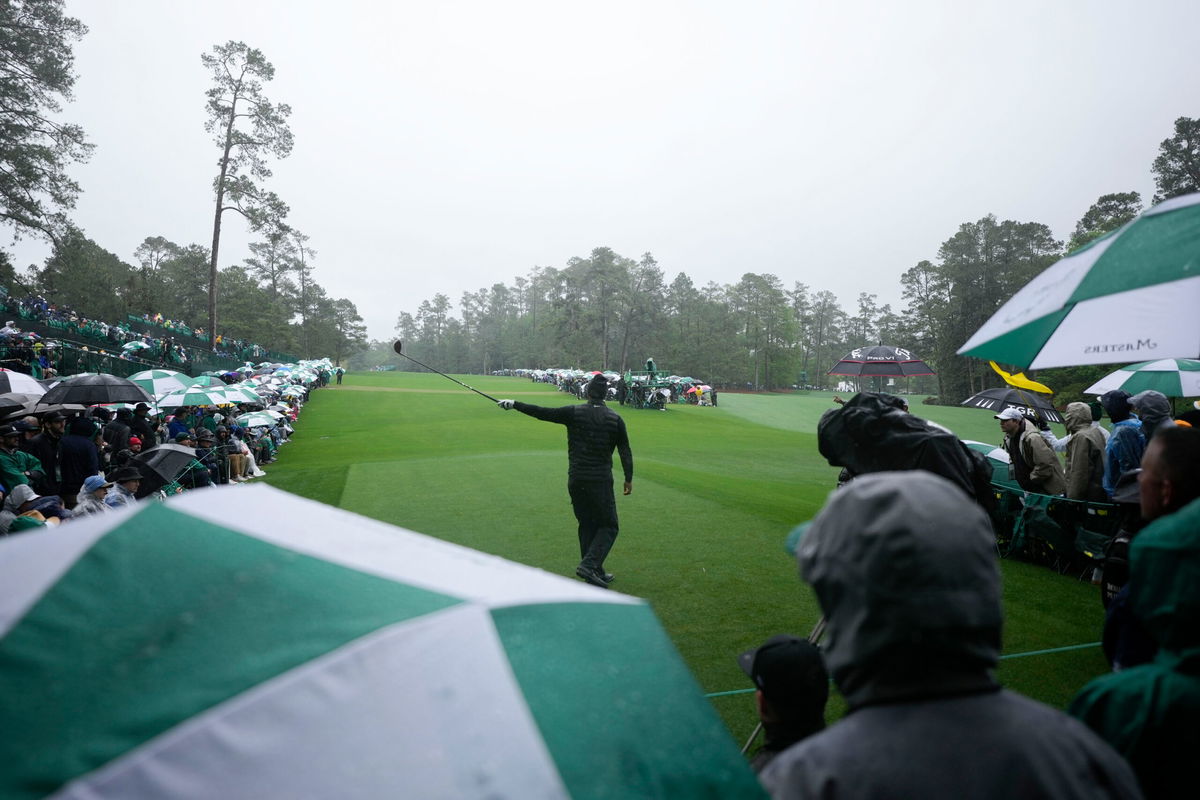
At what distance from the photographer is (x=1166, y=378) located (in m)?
8.91

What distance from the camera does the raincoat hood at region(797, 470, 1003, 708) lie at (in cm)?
110

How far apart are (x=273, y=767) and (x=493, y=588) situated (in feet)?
1.43

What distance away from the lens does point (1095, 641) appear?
506cm

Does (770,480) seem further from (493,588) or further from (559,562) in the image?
(493,588)

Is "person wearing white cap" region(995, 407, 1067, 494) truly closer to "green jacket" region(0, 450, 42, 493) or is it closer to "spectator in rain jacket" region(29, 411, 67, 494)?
"green jacket" region(0, 450, 42, 493)

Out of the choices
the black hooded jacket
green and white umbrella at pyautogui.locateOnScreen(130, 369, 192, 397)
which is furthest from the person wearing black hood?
green and white umbrella at pyautogui.locateOnScreen(130, 369, 192, 397)

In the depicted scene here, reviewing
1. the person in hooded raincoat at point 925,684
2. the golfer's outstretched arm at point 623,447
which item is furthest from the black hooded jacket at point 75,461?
the person in hooded raincoat at point 925,684

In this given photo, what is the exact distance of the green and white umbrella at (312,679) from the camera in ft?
2.98

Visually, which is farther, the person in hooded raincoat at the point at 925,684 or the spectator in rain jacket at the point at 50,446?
the spectator in rain jacket at the point at 50,446

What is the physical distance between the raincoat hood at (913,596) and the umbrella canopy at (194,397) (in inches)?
605

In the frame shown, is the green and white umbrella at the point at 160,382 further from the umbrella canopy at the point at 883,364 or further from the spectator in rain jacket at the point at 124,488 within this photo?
the umbrella canopy at the point at 883,364

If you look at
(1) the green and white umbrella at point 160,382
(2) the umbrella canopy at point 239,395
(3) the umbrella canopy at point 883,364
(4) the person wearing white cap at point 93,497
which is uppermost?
(3) the umbrella canopy at point 883,364

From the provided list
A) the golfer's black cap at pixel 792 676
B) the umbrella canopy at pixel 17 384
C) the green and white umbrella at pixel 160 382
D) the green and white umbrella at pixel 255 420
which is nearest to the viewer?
the golfer's black cap at pixel 792 676

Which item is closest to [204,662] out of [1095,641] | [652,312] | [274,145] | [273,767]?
[273,767]
